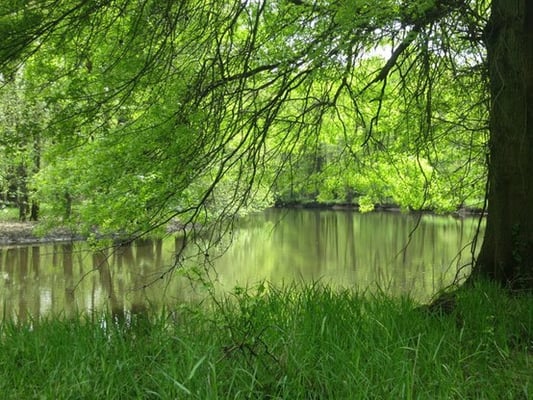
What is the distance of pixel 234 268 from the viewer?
1443cm

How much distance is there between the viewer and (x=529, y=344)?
307cm

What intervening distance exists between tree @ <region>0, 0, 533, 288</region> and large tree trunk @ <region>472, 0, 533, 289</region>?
1 centimetres

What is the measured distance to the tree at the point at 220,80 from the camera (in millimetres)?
3201

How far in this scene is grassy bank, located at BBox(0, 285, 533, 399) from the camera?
2330 mm

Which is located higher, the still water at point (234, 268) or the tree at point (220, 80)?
the tree at point (220, 80)

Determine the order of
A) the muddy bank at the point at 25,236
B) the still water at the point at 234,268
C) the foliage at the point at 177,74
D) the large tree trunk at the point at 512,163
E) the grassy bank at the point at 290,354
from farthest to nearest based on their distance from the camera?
the muddy bank at the point at 25,236, the still water at the point at 234,268, the large tree trunk at the point at 512,163, the foliage at the point at 177,74, the grassy bank at the point at 290,354

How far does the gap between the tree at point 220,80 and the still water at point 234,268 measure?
264 centimetres

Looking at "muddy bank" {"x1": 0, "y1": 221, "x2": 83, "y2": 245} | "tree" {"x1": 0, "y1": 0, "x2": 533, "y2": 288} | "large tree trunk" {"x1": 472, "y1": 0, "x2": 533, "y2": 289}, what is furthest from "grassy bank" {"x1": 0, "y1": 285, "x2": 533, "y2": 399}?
"muddy bank" {"x1": 0, "y1": 221, "x2": 83, "y2": 245}

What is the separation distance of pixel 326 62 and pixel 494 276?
261 centimetres

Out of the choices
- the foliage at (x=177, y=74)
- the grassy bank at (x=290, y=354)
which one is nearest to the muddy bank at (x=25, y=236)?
the foliage at (x=177, y=74)

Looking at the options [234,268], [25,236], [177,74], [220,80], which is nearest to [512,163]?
[220,80]

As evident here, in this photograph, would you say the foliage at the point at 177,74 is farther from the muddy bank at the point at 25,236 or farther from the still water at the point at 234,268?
the muddy bank at the point at 25,236

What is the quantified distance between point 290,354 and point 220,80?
2.18m

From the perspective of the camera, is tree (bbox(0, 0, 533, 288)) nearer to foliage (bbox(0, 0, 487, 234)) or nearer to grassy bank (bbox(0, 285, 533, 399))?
foliage (bbox(0, 0, 487, 234))
